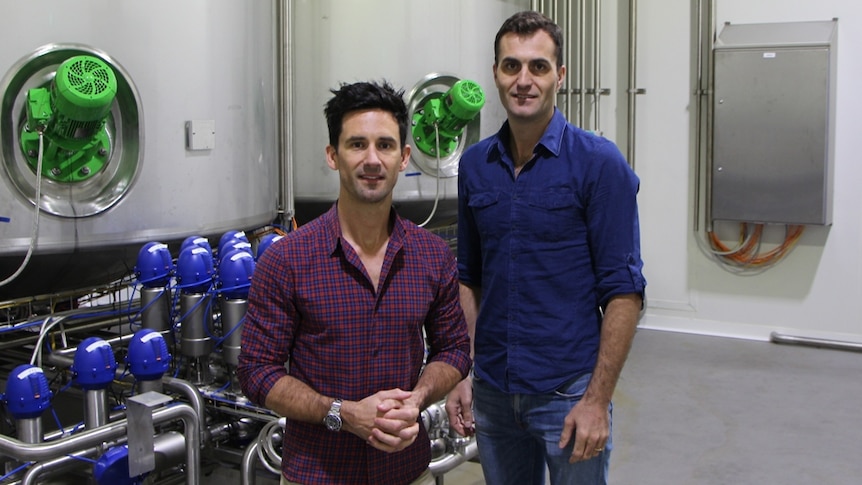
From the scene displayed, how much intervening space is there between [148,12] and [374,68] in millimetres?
1112

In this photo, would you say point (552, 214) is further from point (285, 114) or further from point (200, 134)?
point (285, 114)

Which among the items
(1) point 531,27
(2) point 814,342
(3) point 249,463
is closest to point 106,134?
(3) point 249,463

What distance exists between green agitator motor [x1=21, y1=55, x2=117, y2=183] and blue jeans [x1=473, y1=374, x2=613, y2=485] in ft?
3.84

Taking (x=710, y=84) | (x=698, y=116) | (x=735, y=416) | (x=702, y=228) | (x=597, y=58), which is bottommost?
(x=735, y=416)

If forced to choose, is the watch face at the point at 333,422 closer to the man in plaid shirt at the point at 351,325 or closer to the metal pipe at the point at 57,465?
the man in plaid shirt at the point at 351,325

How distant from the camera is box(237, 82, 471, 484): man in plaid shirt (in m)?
1.35

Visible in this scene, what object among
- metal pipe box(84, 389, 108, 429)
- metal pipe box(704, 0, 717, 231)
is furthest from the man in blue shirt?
metal pipe box(704, 0, 717, 231)

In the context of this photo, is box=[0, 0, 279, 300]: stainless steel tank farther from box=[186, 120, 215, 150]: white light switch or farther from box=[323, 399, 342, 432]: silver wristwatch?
box=[323, 399, 342, 432]: silver wristwatch

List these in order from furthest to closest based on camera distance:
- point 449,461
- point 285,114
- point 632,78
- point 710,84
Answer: point 632,78, point 710,84, point 285,114, point 449,461

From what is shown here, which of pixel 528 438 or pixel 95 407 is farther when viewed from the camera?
pixel 95 407

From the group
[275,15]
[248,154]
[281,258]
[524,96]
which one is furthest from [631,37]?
[281,258]

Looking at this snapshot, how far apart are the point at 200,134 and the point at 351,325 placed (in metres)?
1.48

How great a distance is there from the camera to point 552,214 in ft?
5.13

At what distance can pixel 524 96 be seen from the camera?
5.08 ft
